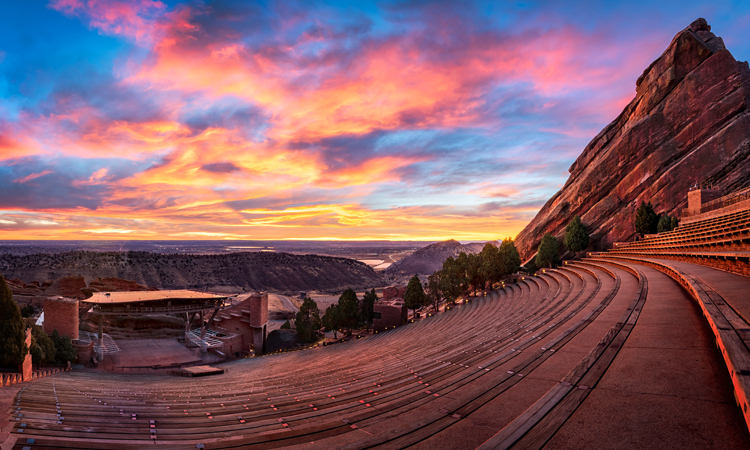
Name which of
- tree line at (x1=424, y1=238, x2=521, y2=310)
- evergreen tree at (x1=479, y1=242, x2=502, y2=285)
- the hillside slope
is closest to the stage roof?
tree line at (x1=424, y1=238, x2=521, y2=310)

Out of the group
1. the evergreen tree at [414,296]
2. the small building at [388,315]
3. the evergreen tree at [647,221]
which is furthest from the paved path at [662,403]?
the evergreen tree at [647,221]

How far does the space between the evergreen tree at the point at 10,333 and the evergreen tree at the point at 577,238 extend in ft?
170

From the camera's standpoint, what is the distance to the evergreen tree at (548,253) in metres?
45.5

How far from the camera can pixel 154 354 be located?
27.8 m

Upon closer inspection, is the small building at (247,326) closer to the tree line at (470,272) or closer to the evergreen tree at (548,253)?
the tree line at (470,272)

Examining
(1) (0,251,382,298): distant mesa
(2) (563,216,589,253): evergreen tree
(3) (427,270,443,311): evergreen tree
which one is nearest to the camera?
(3) (427,270,443,311): evergreen tree

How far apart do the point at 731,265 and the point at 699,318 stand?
6.89m

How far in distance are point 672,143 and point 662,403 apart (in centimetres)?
5576

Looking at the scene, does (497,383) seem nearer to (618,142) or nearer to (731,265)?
(731,265)

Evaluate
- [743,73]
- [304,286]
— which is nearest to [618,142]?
[743,73]

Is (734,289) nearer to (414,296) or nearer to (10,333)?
(10,333)

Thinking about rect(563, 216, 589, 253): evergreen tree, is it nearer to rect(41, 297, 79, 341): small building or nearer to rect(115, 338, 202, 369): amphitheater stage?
rect(115, 338, 202, 369): amphitheater stage

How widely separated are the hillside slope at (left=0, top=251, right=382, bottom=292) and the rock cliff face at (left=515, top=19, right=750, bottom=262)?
71.4 meters

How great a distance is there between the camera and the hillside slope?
91.2 metres
